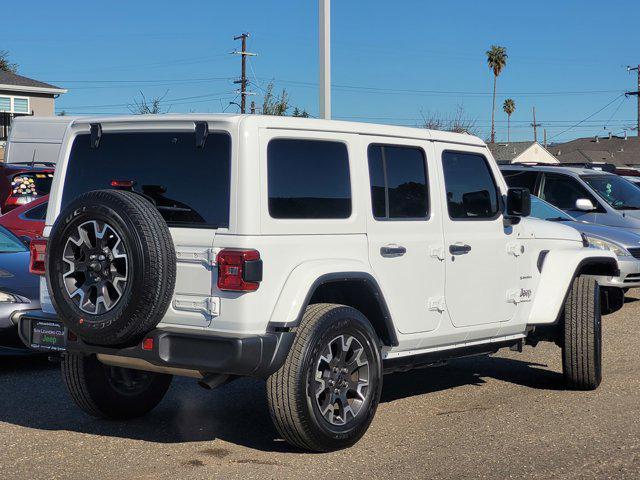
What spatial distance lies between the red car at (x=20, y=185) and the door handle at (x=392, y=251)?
10.5 meters

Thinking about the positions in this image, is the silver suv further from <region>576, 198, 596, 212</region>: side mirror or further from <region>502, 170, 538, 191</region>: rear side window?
<region>576, 198, 596, 212</region>: side mirror

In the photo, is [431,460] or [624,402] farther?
[624,402]

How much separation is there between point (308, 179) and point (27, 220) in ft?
25.2

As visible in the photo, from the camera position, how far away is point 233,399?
753cm

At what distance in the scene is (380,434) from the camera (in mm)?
6484

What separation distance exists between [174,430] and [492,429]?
2.09m

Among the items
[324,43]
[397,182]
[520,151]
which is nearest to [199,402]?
[397,182]

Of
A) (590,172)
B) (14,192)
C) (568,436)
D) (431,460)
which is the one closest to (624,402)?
(568,436)

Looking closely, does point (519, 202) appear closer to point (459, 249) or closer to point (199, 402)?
point (459, 249)

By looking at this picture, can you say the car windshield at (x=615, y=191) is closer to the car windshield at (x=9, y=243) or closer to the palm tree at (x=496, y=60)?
the car windshield at (x=9, y=243)

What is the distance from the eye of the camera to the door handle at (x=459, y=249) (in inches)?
267

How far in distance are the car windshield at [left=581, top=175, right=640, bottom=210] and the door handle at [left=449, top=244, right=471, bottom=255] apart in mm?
8016

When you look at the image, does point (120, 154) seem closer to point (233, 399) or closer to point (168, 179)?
point (168, 179)

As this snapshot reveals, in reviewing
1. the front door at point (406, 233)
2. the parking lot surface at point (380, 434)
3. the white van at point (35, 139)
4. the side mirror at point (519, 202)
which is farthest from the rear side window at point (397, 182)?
the white van at point (35, 139)
